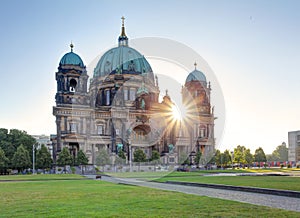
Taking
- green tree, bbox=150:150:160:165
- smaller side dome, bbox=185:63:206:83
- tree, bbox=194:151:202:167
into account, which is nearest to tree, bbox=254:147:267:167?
tree, bbox=194:151:202:167

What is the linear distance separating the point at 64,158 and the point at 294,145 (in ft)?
372

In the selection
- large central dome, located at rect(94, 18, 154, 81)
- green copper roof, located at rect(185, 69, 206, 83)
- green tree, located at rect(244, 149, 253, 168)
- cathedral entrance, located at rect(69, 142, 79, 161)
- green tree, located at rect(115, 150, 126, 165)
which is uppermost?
large central dome, located at rect(94, 18, 154, 81)

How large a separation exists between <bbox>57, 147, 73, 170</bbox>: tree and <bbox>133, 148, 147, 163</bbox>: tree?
14638 millimetres

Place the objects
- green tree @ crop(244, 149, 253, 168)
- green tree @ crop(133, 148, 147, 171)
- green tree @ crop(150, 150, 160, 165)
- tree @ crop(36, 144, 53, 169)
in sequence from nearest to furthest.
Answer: tree @ crop(36, 144, 53, 169)
green tree @ crop(133, 148, 147, 171)
green tree @ crop(150, 150, 160, 165)
green tree @ crop(244, 149, 253, 168)

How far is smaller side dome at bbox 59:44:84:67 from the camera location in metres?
92.1

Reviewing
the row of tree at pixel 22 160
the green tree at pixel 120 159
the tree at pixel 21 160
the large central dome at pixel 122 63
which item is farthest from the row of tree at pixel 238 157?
the tree at pixel 21 160

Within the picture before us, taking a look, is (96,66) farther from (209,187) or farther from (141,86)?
(209,187)

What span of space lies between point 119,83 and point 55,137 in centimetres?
2326

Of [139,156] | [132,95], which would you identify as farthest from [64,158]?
[132,95]

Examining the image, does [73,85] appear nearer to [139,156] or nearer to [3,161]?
[139,156]

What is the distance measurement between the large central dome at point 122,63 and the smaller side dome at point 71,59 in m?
12.2

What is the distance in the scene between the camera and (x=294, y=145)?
534ft

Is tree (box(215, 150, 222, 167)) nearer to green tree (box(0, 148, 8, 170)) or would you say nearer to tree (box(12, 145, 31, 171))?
tree (box(12, 145, 31, 171))

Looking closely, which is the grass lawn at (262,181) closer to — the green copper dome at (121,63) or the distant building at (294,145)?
the green copper dome at (121,63)
